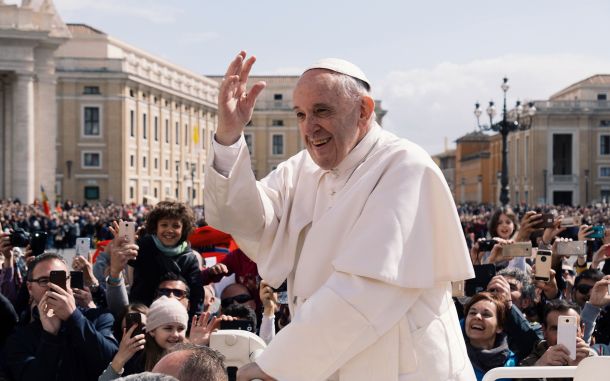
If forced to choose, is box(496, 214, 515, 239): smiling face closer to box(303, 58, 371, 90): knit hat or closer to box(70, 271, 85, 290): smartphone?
box(70, 271, 85, 290): smartphone

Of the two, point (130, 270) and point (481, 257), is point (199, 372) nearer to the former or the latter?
point (130, 270)

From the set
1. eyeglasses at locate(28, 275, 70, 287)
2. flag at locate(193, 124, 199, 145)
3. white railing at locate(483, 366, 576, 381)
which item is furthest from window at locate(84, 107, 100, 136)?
white railing at locate(483, 366, 576, 381)

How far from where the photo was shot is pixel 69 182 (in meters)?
67.1

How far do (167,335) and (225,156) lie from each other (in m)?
2.03

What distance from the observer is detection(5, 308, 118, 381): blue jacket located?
200 inches

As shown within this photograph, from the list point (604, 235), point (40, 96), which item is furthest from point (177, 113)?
point (604, 235)

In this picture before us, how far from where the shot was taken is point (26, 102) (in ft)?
176

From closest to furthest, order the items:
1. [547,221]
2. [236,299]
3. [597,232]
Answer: [236,299] → [547,221] → [597,232]

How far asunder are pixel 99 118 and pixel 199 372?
66.9 metres

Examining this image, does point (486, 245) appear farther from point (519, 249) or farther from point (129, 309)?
point (129, 309)

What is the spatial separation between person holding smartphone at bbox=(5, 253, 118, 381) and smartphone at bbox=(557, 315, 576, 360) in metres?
2.26

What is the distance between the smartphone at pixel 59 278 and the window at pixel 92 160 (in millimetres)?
64303

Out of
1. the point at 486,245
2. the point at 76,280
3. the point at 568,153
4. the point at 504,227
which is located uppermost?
the point at 568,153

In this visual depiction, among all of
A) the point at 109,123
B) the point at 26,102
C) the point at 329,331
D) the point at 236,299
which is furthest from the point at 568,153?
the point at 329,331
